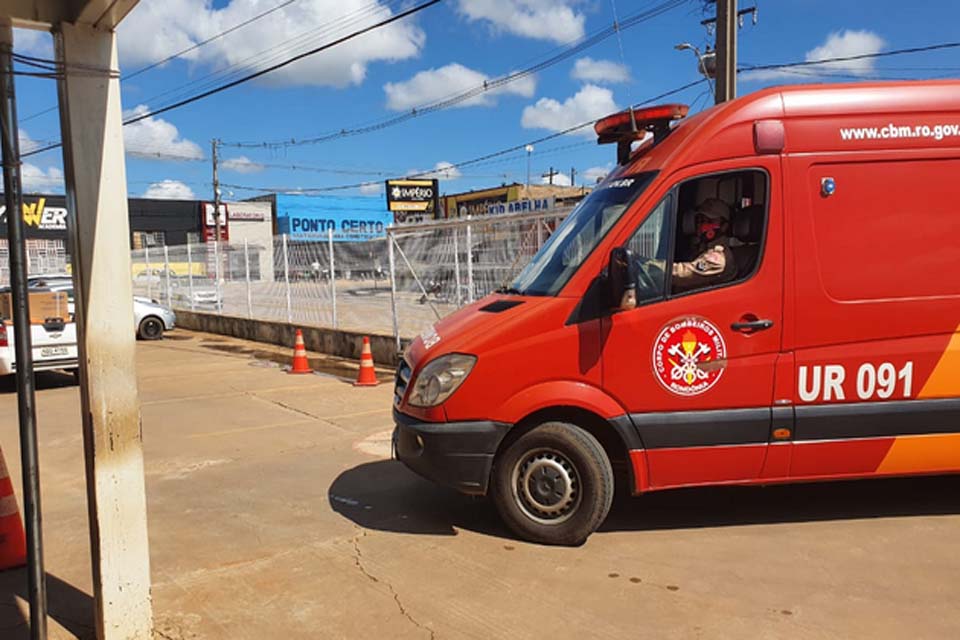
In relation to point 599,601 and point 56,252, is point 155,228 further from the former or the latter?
point 599,601

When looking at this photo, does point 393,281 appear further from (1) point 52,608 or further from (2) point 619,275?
(1) point 52,608

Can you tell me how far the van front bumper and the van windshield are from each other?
94cm

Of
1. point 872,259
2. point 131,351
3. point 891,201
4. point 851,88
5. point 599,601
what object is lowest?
point 599,601

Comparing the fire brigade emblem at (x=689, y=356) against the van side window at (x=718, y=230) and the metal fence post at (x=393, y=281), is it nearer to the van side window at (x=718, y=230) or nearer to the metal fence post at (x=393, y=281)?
the van side window at (x=718, y=230)

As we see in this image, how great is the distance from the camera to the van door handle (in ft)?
14.0

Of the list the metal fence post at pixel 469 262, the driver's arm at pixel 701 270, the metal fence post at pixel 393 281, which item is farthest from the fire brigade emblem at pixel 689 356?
the metal fence post at pixel 393 281

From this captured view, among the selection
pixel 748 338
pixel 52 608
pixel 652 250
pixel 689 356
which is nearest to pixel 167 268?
pixel 52 608

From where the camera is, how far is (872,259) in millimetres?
4375

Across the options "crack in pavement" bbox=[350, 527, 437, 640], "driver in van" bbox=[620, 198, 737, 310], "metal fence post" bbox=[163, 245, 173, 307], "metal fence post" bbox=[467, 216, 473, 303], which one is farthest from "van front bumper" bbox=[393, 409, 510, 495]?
"metal fence post" bbox=[163, 245, 173, 307]

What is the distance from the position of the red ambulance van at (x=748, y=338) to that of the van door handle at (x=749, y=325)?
0.01 m

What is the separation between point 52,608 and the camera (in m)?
3.75

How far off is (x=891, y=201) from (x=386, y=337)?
840cm

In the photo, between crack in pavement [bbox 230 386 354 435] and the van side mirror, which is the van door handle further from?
crack in pavement [bbox 230 386 354 435]

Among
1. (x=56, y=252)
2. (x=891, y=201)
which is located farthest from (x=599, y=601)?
(x=56, y=252)
